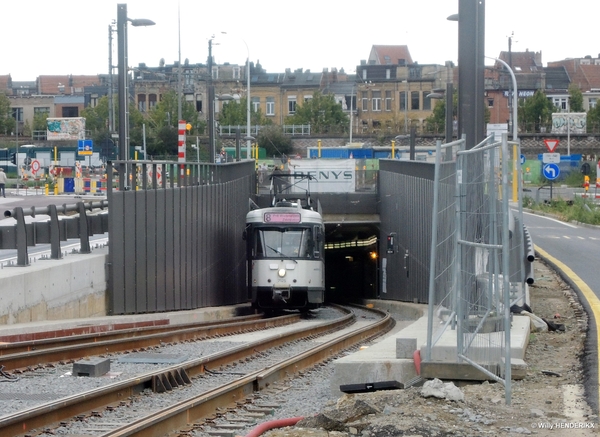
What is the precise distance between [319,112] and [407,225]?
6746 centimetres

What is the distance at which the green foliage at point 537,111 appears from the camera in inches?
3824

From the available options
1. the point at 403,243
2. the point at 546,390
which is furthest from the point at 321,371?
the point at 403,243

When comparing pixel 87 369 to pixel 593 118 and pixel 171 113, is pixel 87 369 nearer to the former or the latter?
pixel 171 113

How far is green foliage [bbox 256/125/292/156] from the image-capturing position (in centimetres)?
8300

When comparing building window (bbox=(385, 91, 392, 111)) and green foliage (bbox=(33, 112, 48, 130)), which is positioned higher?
building window (bbox=(385, 91, 392, 111))

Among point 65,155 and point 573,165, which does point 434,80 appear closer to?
point 573,165

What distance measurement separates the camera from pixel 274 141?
8462cm

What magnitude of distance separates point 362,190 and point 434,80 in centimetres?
6552

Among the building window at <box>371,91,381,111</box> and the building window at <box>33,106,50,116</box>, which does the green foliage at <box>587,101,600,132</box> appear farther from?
the building window at <box>33,106,50,116</box>

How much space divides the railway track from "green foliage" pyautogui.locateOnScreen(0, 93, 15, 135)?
87587 millimetres

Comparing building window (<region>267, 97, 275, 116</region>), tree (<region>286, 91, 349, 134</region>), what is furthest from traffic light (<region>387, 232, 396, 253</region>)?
building window (<region>267, 97, 275, 116</region>)

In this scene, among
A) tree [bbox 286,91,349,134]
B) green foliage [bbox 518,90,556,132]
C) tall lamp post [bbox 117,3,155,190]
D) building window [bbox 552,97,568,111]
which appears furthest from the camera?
building window [bbox 552,97,568,111]

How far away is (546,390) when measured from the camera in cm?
961

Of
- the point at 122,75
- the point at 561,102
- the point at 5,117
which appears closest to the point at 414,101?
the point at 561,102
